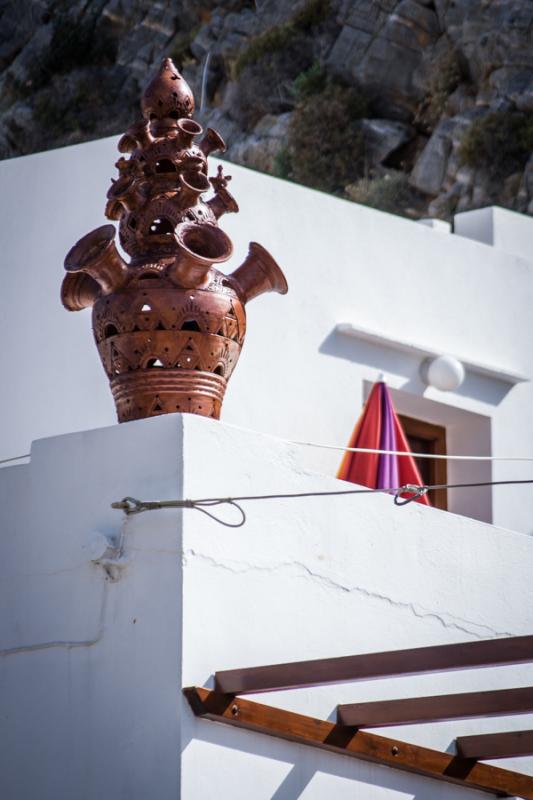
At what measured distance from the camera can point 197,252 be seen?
575 cm

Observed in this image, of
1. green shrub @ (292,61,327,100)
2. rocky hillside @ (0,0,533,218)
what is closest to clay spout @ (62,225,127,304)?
rocky hillside @ (0,0,533,218)

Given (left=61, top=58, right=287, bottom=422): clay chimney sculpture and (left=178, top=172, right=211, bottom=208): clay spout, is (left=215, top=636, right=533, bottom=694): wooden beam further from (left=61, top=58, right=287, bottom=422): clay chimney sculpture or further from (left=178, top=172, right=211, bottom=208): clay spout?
(left=178, top=172, right=211, bottom=208): clay spout

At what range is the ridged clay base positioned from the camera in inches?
221

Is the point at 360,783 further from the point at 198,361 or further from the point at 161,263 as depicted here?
the point at 161,263

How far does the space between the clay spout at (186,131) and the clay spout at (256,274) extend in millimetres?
460

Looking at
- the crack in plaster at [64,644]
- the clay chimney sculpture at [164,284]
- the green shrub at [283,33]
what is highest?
the green shrub at [283,33]

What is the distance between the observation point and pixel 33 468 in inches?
224

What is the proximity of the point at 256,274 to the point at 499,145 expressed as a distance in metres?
17.7

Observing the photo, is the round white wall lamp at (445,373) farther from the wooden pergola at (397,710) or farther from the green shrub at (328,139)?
the green shrub at (328,139)

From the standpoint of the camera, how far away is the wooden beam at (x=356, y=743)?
→ 5.09 meters

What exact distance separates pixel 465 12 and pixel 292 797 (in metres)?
21.2

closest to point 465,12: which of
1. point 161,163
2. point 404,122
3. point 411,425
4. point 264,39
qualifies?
point 404,122

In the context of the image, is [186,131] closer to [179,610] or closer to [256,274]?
[256,274]

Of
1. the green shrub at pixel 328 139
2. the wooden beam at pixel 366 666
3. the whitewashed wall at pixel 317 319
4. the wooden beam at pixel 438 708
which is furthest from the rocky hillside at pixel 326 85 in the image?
the wooden beam at pixel 366 666
